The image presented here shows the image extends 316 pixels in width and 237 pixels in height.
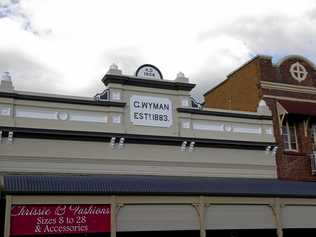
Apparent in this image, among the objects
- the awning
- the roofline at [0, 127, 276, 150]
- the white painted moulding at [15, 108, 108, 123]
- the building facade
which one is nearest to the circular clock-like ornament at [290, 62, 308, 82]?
the building facade

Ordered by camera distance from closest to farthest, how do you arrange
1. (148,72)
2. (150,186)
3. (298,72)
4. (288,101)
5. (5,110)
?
(150,186), (5,110), (148,72), (288,101), (298,72)

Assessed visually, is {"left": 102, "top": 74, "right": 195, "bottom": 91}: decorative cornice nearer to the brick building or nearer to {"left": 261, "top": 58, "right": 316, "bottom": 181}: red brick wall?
the brick building

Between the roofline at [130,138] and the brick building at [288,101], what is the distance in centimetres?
152

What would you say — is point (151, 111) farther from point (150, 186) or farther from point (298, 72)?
point (298, 72)

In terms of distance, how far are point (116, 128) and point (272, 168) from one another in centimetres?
752

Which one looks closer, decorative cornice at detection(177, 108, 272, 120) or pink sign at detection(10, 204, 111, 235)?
pink sign at detection(10, 204, 111, 235)

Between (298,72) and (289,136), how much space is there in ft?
11.2

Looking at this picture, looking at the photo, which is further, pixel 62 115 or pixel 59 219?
pixel 62 115

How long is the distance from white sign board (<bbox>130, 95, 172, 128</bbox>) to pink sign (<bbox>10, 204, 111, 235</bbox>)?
473cm

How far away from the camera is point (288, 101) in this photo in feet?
75.3

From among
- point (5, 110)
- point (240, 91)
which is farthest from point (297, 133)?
point (5, 110)

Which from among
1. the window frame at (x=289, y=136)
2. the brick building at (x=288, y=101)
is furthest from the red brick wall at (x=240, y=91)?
the window frame at (x=289, y=136)

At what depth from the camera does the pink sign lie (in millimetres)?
14227

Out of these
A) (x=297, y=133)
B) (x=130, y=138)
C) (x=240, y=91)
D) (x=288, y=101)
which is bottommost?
(x=130, y=138)
